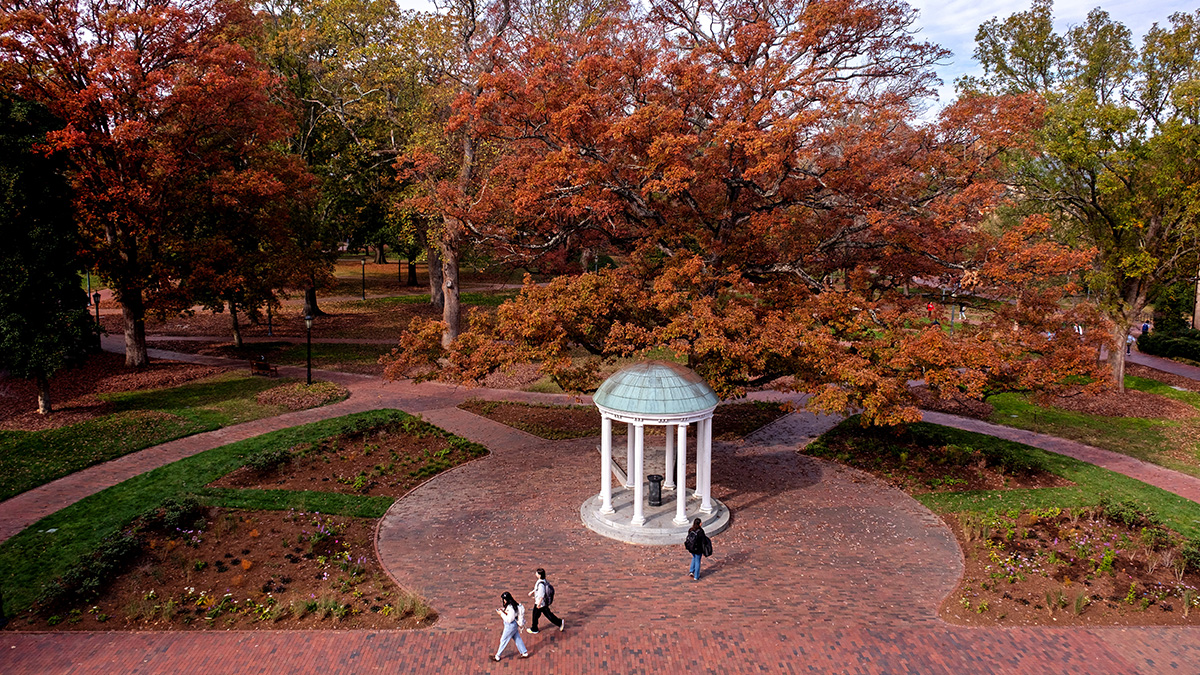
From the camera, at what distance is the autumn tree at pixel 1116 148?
22688 mm

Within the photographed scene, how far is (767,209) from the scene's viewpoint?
19.0m

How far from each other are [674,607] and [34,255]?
2178 cm

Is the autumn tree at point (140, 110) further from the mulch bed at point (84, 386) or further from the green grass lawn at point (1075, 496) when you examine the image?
the green grass lawn at point (1075, 496)

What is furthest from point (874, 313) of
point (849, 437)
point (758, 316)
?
point (849, 437)

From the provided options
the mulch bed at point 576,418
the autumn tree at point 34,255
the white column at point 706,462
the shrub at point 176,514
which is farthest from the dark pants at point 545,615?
the autumn tree at point 34,255

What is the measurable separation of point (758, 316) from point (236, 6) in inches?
934

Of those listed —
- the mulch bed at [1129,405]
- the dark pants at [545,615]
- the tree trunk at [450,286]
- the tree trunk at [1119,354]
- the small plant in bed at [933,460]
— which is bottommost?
the dark pants at [545,615]

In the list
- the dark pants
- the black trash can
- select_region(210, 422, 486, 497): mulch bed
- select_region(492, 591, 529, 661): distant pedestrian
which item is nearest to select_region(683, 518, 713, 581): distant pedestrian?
the black trash can

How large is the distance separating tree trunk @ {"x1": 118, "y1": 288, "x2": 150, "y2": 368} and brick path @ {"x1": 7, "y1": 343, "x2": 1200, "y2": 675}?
59.4 feet

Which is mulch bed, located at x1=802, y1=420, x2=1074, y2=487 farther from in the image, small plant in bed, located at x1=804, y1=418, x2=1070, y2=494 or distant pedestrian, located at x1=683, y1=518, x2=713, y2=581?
distant pedestrian, located at x1=683, y1=518, x2=713, y2=581

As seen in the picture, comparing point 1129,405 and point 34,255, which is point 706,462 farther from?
point 34,255

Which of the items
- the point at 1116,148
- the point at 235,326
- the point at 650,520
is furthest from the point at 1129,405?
the point at 235,326

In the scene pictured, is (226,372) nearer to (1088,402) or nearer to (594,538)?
(594,538)

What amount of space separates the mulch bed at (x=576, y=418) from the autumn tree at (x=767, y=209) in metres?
4.67
